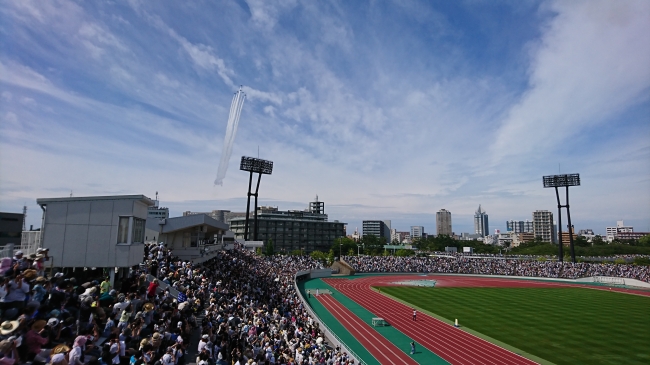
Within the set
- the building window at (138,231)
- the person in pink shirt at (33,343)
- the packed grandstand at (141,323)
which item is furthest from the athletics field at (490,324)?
the person in pink shirt at (33,343)

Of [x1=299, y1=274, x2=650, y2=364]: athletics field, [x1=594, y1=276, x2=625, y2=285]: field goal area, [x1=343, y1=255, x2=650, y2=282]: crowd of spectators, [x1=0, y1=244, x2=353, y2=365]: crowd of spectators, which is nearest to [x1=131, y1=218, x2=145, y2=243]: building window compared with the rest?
[x1=0, y1=244, x2=353, y2=365]: crowd of spectators

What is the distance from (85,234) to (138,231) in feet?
7.05

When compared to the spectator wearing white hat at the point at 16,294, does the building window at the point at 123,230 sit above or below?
above

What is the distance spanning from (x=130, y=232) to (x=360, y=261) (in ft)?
207

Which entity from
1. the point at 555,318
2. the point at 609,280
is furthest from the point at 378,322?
the point at 609,280

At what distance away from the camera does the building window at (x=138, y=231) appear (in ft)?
52.8

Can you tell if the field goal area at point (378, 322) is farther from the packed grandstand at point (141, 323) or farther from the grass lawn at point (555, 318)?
the packed grandstand at point (141, 323)

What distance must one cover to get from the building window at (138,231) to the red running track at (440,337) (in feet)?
60.6

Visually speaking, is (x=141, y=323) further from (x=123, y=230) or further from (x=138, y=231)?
(x=138, y=231)

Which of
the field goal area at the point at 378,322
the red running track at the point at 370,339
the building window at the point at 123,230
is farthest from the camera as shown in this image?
the field goal area at the point at 378,322

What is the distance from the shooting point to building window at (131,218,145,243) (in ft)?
52.8

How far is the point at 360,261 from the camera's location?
247 feet

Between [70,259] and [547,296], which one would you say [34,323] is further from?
[547,296]

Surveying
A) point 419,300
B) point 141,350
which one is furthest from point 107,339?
point 419,300
